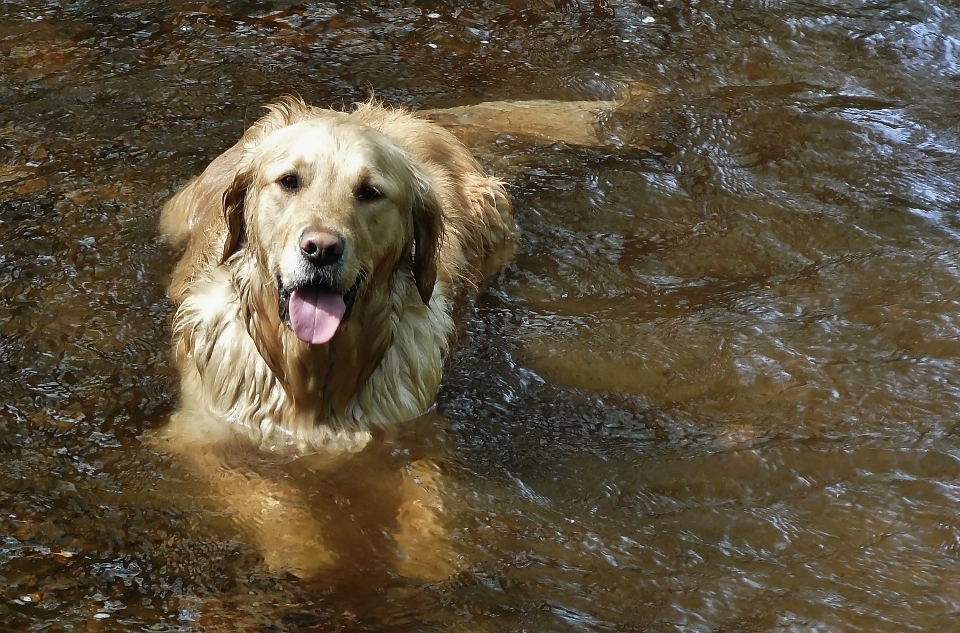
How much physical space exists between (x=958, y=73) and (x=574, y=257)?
3.24 m

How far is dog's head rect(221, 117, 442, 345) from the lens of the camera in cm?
362

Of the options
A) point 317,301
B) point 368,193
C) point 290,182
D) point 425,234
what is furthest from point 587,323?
point 290,182

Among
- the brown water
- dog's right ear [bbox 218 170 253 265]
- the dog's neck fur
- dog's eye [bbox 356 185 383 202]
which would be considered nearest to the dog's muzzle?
the dog's neck fur

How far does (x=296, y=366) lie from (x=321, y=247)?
655 mm

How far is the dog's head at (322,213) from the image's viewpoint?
362 cm

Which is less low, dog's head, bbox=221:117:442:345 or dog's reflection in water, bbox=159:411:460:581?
dog's head, bbox=221:117:442:345

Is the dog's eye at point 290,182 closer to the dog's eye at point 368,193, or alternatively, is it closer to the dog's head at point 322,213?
the dog's head at point 322,213

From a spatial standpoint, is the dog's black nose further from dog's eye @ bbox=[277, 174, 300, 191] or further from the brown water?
the brown water

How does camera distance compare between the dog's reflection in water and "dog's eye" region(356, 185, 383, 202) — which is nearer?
the dog's reflection in water

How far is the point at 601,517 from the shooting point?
3760 mm

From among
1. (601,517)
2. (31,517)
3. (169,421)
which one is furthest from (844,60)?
(31,517)

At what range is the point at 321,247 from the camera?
3.54 m

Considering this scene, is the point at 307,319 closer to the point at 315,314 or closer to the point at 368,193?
the point at 315,314

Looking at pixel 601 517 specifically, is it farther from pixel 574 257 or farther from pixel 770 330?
pixel 574 257
